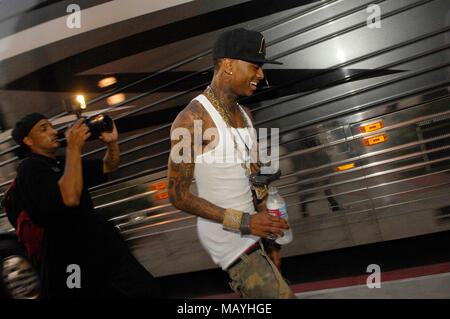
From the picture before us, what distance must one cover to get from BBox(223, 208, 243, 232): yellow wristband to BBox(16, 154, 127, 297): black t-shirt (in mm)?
1140

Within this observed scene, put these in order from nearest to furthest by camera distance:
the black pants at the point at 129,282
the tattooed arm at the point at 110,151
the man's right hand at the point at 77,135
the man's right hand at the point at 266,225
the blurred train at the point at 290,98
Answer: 1. the man's right hand at the point at 266,225
2. the man's right hand at the point at 77,135
3. the black pants at the point at 129,282
4. the tattooed arm at the point at 110,151
5. the blurred train at the point at 290,98

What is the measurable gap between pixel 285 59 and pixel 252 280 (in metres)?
2.50

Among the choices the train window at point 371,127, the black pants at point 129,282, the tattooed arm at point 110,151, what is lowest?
the black pants at point 129,282

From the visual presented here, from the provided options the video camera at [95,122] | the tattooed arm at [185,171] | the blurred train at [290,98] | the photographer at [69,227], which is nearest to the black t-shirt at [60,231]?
the photographer at [69,227]

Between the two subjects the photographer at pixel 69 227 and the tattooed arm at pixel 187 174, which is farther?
the photographer at pixel 69 227

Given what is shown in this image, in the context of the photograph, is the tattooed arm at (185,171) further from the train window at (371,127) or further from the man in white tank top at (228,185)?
the train window at (371,127)

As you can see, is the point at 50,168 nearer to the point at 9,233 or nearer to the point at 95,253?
the point at 95,253

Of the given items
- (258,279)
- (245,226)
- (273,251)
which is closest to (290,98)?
(273,251)

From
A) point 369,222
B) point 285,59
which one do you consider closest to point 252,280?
point 369,222

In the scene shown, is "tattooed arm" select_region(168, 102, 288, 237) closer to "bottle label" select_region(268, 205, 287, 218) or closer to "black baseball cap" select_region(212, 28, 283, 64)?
"bottle label" select_region(268, 205, 287, 218)

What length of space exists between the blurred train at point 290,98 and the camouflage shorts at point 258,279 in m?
1.90

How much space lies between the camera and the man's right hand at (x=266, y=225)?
185 cm

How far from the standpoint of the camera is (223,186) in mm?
1973

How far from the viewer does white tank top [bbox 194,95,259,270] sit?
1949 millimetres
